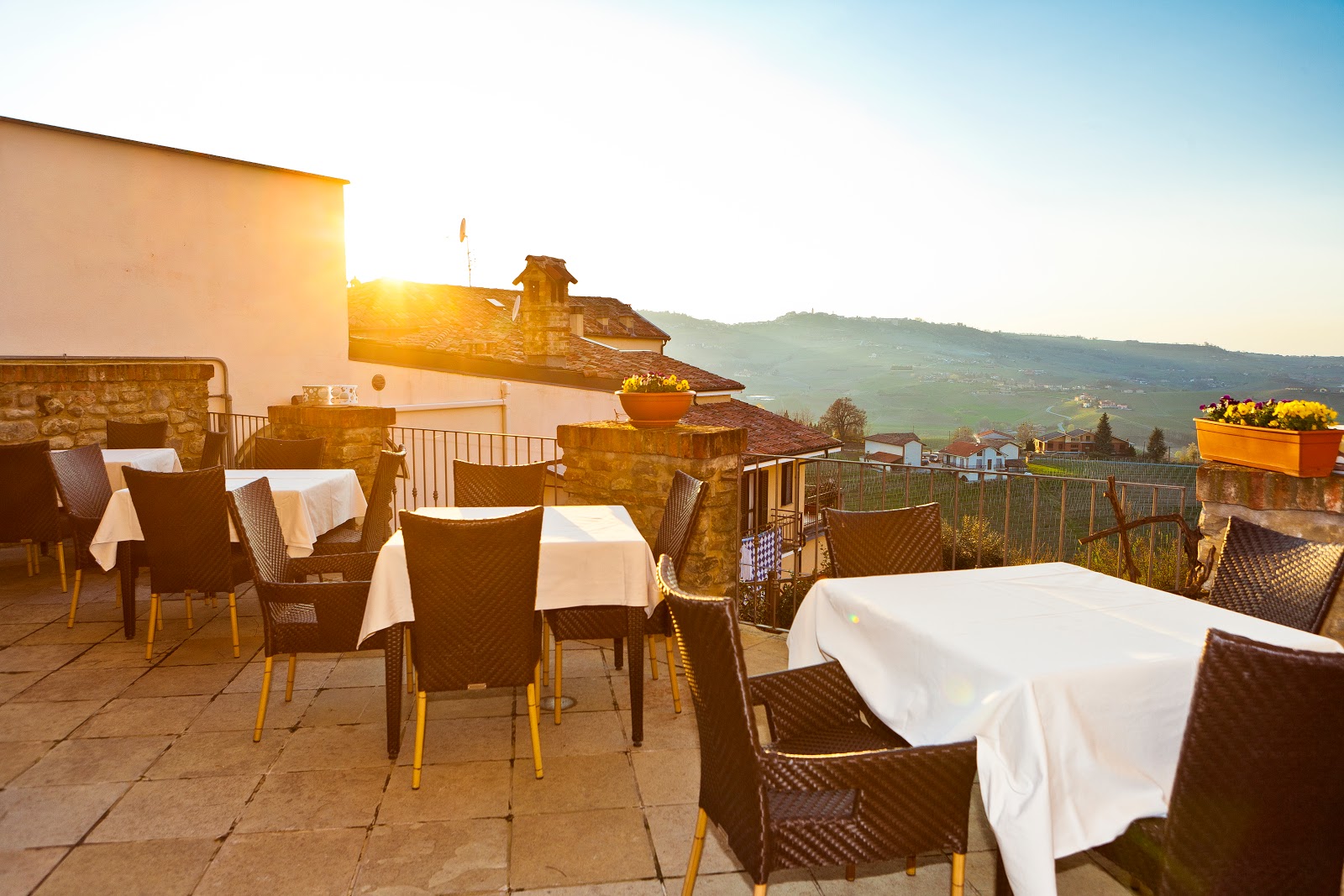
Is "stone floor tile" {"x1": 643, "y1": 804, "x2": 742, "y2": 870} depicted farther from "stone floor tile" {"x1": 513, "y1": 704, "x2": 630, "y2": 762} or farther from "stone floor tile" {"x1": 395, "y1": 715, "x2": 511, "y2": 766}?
"stone floor tile" {"x1": 395, "y1": 715, "x2": 511, "y2": 766}

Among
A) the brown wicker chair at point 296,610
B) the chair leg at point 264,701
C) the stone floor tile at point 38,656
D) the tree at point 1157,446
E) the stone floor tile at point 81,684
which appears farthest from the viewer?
the tree at point 1157,446

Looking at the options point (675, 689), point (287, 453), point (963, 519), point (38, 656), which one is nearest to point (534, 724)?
point (675, 689)

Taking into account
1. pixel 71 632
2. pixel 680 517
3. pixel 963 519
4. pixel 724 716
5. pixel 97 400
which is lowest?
pixel 963 519

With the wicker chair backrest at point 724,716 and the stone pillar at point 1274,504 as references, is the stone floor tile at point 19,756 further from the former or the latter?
the stone pillar at point 1274,504

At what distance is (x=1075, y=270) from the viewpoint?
71.4 feet

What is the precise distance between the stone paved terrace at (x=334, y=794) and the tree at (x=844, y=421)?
95.6ft

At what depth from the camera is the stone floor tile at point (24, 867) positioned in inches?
82.4

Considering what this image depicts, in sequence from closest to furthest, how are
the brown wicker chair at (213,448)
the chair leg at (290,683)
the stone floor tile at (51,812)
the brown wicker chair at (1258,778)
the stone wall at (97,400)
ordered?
the brown wicker chair at (1258,778)
the stone floor tile at (51,812)
the chair leg at (290,683)
the stone wall at (97,400)
the brown wicker chair at (213,448)

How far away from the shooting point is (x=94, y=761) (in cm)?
280

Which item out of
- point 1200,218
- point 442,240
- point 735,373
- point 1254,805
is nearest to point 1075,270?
point 1200,218

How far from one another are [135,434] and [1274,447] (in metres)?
7.49

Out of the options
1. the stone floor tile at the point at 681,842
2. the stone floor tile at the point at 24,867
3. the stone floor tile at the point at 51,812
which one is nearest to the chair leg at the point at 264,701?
the stone floor tile at the point at 51,812

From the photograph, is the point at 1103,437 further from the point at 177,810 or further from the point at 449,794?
the point at 177,810

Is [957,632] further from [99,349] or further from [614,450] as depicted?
[99,349]
